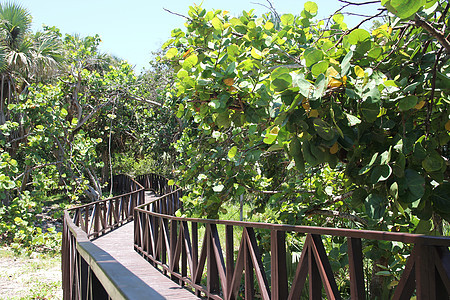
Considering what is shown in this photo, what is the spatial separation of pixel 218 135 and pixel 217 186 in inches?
29.1

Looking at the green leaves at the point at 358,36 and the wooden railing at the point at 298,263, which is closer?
the wooden railing at the point at 298,263

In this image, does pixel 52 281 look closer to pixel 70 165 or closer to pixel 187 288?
pixel 187 288

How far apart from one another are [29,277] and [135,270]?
2392 mm

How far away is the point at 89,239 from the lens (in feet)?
→ 14.8

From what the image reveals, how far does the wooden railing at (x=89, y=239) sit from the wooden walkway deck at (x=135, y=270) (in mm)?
55

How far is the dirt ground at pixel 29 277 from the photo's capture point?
6812mm

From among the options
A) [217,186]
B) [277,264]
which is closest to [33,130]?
[217,186]

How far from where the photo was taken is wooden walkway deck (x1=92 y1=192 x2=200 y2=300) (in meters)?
1.13

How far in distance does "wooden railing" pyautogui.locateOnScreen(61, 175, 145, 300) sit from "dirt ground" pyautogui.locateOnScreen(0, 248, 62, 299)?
3.61ft

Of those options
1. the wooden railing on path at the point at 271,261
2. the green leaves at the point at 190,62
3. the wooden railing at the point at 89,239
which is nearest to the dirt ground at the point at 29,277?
the wooden railing at the point at 89,239

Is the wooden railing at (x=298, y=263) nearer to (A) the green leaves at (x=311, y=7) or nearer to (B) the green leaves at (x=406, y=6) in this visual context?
(B) the green leaves at (x=406, y=6)

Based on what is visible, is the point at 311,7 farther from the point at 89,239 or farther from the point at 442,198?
the point at 89,239

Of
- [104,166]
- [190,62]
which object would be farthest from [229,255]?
[104,166]

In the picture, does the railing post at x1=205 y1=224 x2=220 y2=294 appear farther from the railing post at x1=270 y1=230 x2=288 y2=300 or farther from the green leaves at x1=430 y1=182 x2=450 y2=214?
the green leaves at x1=430 y1=182 x2=450 y2=214
